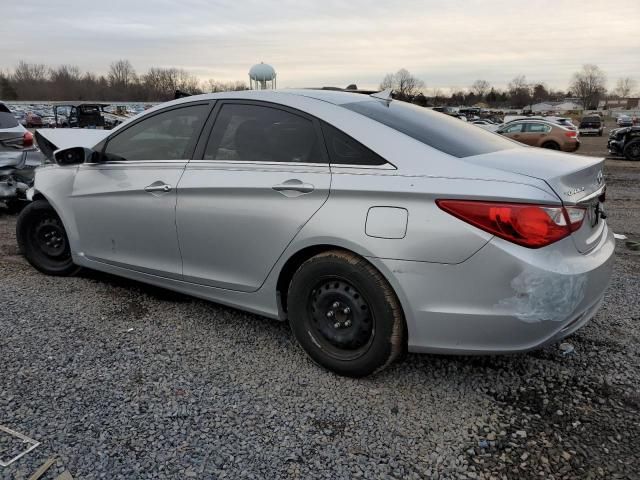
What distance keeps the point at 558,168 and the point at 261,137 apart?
1658 mm

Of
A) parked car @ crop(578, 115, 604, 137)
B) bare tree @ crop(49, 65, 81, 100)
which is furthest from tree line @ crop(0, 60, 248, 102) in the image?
parked car @ crop(578, 115, 604, 137)

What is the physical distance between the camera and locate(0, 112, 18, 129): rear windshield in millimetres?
7068

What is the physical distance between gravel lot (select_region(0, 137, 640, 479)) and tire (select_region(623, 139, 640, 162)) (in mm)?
16348

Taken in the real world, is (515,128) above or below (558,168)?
below

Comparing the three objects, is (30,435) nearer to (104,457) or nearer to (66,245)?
(104,457)

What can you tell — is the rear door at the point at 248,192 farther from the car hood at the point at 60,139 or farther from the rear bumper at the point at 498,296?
the car hood at the point at 60,139

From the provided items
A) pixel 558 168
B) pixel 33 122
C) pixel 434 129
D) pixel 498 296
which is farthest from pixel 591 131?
pixel 498 296

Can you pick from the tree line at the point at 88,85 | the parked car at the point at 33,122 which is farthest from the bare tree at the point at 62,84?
the parked car at the point at 33,122

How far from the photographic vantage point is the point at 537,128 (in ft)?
64.9

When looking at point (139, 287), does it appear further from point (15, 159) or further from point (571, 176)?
point (15, 159)

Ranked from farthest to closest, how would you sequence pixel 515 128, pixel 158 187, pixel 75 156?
pixel 515 128 < pixel 75 156 < pixel 158 187

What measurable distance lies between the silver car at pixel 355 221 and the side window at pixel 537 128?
17.9 metres

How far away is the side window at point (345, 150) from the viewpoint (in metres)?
2.68

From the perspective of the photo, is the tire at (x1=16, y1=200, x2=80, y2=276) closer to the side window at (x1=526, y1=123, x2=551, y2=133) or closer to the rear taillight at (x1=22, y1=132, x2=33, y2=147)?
the rear taillight at (x1=22, y1=132, x2=33, y2=147)
